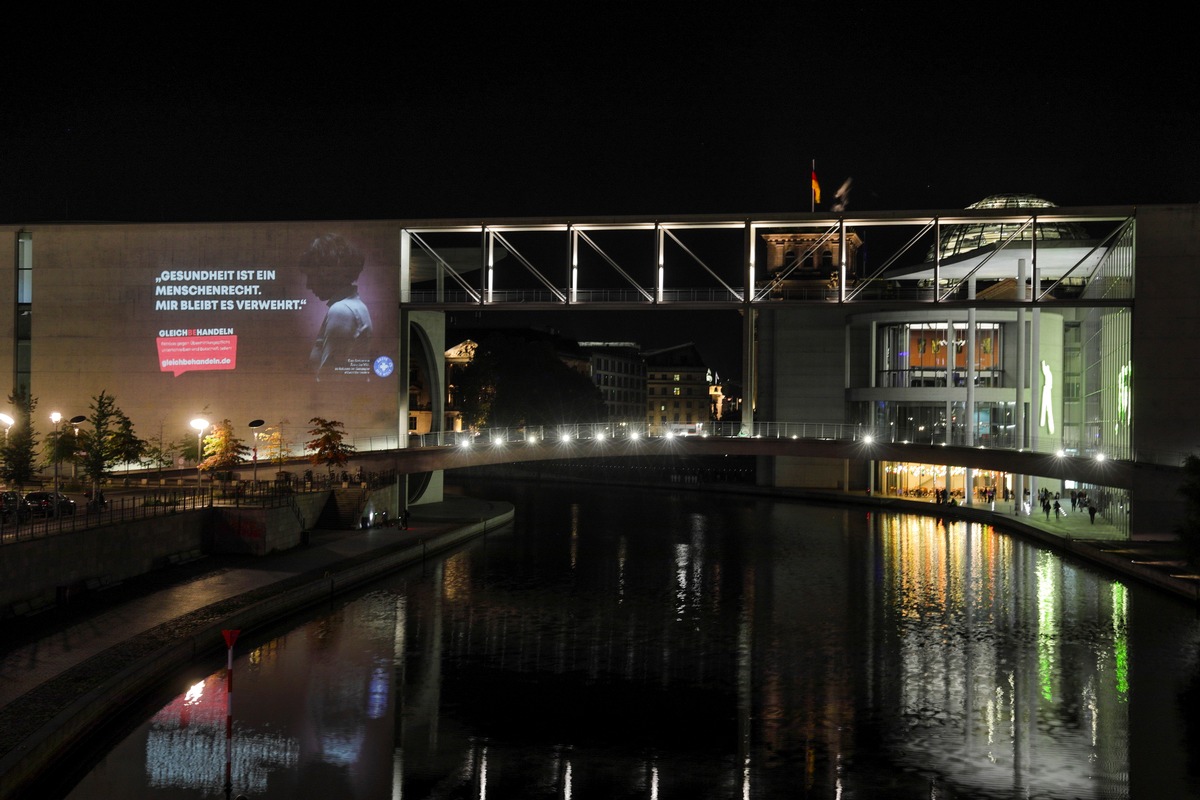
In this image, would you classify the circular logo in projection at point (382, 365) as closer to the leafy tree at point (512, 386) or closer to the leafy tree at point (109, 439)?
the leafy tree at point (109, 439)

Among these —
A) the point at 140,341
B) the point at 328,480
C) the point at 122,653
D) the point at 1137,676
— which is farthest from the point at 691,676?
the point at 140,341

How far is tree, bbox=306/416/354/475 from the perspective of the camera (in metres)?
47.4

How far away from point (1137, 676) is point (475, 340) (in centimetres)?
11835

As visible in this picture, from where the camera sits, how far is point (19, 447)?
146 feet

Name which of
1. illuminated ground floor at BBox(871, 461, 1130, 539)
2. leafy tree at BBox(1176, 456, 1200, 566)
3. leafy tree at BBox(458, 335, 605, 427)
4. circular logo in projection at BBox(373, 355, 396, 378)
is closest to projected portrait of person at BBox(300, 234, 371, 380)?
circular logo in projection at BBox(373, 355, 396, 378)

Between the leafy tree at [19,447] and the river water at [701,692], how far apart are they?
61.1 feet

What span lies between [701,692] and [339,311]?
33.8m

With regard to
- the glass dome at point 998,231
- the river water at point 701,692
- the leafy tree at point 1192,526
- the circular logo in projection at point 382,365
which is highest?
the glass dome at point 998,231

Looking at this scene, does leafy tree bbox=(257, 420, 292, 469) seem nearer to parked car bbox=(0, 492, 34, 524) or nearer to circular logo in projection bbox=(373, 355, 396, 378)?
circular logo in projection bbox=(373, 355, 396, 378)

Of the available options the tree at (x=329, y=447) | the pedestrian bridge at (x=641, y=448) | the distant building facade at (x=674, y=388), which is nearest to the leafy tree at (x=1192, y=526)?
the pedestrian bridge at (x=641, y=448)

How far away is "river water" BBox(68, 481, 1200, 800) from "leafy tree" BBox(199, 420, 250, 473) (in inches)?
535

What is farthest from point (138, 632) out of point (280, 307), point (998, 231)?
point (998, 231)

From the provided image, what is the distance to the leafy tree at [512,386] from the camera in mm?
85500

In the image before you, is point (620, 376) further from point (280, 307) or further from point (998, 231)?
point (280, 307)
